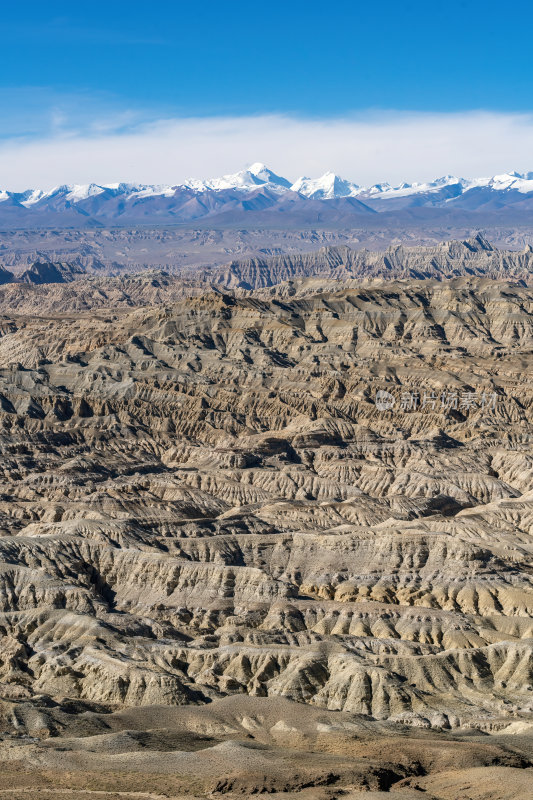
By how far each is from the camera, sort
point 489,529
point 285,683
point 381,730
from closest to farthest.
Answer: point 381,730
point 285,683
point 489,529

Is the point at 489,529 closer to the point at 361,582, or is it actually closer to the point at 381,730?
the point at 361,582

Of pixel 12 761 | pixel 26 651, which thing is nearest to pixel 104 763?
pixel 12 761

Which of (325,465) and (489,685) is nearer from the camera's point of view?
(489,685)

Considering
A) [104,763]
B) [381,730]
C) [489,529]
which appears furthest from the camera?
[489,529]

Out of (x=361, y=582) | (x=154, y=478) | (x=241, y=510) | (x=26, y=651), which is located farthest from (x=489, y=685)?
(x=154, y=478)

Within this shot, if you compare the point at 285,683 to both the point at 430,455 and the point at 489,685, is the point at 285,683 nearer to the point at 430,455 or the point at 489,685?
the point at 489,685

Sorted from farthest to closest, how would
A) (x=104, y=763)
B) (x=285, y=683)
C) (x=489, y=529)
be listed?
(x=489, y=529)
(x=285, y=683)
(x=104, y=763)

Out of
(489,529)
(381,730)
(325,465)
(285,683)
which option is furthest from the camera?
(325,465)

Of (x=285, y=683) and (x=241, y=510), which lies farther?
(x=241, y=510)

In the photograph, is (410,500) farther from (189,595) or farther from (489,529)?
(189,595)
